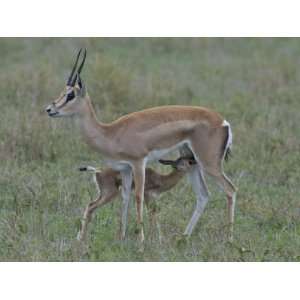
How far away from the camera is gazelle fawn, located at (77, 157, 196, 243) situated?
7.48 metres

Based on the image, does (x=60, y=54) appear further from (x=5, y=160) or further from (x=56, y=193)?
(x=56, y=193)

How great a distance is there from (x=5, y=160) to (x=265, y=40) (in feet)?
27.3

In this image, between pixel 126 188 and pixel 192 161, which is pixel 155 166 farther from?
pixel 126 188

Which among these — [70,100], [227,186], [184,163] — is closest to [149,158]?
[184,163]

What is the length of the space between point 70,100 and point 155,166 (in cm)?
215

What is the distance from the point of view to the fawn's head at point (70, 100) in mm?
7488

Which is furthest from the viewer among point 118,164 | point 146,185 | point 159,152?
point 146,185

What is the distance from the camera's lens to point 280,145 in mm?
10211

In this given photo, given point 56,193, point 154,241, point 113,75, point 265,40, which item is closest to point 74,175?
point 56,193

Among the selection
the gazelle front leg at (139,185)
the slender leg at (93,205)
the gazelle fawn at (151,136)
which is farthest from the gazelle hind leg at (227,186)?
the slender leg at (93,205)

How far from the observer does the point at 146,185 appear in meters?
7.86

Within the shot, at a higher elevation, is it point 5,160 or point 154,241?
point 5,160

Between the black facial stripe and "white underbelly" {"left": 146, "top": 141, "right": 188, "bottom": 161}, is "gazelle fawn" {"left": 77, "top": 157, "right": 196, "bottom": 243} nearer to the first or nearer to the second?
"white underbelly" {"left": 146, "top": 141, "right": 188, "bottom": 161}

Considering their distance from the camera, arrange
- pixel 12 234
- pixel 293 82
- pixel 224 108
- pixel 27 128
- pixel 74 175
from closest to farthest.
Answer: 1. pixel 12 234
2. pixel 74 175
3. pixel 27 128
4. pixel 224 108
5. pixel 293 82
